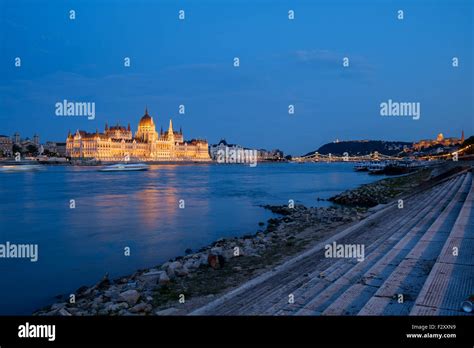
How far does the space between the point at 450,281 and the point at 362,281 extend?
1028 mm

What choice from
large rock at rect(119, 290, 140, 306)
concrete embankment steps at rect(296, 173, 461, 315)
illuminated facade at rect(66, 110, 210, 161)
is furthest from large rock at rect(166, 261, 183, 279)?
illuminated facade at rect(66, 110, 210, 161)

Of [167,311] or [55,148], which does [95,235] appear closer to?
[167,311]

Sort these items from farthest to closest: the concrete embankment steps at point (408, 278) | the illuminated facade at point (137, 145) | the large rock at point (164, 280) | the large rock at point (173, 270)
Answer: the illuminated facade at point (137, 145)
the large rock at point (173, 270)
the large rock at point (164, 280)
the concrete embankment steps at point (408, 278)

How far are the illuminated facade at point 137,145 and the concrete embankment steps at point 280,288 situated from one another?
126246 millimetres

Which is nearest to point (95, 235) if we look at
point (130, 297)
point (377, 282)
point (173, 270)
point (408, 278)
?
point (173, 270)

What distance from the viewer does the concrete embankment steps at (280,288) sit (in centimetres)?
447

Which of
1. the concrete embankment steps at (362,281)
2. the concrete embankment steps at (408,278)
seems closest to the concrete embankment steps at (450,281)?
the concrete embankment steps at (408,278)

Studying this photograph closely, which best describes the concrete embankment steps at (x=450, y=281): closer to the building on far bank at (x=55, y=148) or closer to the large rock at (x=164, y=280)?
the large rock at (x=164, y=280)

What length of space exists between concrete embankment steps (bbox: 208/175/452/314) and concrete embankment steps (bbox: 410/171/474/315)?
1.31m

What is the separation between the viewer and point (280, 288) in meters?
5.16

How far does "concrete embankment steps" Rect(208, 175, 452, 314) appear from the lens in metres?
4.47
